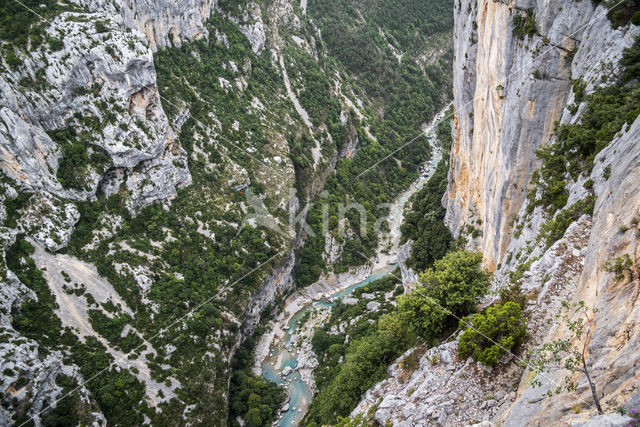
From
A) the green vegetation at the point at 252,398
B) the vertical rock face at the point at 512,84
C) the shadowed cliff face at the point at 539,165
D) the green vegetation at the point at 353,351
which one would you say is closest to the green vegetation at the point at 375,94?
the green vegetation at the point at 353,351

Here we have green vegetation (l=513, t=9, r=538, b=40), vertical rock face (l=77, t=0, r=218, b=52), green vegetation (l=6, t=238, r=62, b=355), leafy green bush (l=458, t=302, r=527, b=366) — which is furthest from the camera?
vertical rock face (l=77, t=0, r=218, b=52)

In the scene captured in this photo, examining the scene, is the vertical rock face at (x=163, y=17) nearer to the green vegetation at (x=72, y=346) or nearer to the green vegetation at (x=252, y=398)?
the green vegetation at (x=72, y=346)

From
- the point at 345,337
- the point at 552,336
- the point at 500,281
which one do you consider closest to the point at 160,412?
the point at 345,337

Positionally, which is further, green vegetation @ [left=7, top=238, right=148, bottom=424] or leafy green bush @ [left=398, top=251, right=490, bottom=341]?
green vegetation @ [left=7, top=238, right=148, bottom=424]

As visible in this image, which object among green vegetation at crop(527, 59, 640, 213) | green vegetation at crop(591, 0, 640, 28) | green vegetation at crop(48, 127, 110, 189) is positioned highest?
green vegetation at crop(48, 127, 110, 189)

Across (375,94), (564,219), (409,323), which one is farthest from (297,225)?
(375,94)

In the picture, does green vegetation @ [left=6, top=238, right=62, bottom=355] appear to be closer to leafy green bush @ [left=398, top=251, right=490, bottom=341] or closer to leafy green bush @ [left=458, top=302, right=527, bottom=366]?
leafy green bush @ [left=398, top=251, right=490, bottom=341]

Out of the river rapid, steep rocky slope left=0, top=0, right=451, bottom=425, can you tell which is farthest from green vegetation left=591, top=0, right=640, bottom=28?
steep rocky slope left=0, top=0, right=451, bottom=425
